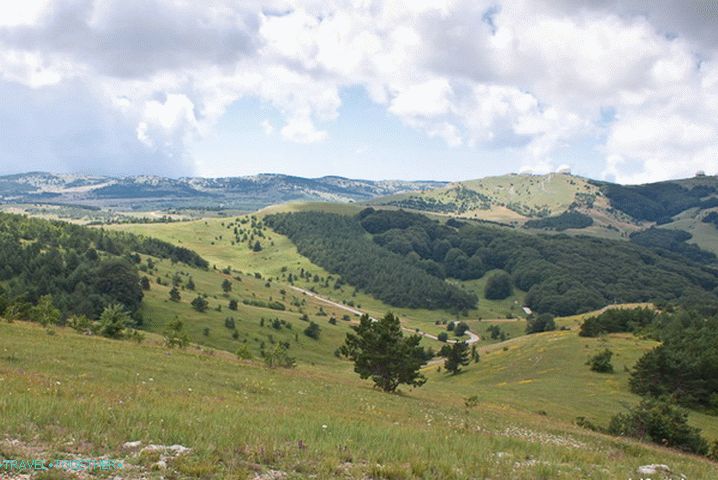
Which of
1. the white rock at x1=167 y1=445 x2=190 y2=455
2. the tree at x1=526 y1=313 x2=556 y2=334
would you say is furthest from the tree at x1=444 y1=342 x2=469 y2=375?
the white rock at x1=167 y1=445 x2=190 y2=455

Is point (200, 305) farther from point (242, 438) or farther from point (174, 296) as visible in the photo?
point (242, 438)

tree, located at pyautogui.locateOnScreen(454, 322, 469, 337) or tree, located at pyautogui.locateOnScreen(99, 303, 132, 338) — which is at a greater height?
tree, located at pyautogui.locateOnScreen(99, 303, 132, 338)

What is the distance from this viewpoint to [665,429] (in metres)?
30.4

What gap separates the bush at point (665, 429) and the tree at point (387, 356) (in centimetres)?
1839

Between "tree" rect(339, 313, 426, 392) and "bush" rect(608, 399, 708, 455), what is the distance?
1839 cm

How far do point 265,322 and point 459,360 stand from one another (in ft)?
224

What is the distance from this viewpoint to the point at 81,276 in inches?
4847

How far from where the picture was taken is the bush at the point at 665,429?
1193 inches

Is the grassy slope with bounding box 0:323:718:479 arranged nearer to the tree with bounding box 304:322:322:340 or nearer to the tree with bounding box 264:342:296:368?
the tree with bounding box 264:342:296:368

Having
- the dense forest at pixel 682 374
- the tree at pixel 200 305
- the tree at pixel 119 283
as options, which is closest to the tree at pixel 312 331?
the tree at pixel 200 305

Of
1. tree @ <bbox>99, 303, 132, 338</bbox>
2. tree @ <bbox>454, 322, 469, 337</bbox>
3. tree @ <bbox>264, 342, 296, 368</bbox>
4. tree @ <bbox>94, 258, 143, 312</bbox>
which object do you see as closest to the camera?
tree @ <bbox>264, 342, 296, 368</bbox>

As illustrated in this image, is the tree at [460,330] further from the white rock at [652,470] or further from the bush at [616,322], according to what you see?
the white rock at [652,470]

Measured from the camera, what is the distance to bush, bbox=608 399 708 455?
30312 millimetres

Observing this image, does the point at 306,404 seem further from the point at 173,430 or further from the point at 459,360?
the point at 459,360
